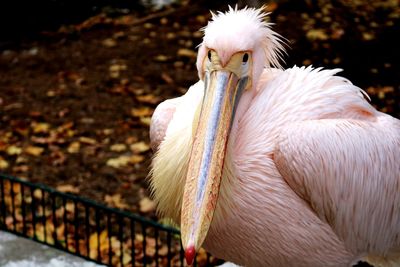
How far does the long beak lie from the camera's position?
8.21ft

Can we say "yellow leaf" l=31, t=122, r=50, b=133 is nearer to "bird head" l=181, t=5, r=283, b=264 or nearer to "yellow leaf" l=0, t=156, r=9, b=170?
"yellow leaf" l=0, t=156, r=9, b=170

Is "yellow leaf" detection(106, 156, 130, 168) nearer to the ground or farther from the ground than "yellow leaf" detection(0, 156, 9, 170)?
farther from the ground

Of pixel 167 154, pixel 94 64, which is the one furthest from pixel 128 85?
pixel 167 154

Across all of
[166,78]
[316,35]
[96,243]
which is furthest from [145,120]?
[316,35]

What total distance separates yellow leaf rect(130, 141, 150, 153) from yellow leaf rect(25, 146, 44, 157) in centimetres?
91

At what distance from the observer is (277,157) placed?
2904 mm

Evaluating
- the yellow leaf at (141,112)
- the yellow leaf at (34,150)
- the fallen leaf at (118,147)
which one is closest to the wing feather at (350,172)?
the fallen leaf at (118,147)

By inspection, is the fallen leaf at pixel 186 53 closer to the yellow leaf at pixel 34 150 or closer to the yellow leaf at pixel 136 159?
the yellow leaf at pixel 136 159

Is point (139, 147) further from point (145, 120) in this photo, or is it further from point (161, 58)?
point (161, 58)

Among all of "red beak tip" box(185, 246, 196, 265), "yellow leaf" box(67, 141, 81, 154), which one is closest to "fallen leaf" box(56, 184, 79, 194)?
"yellow leaf" box(67, 141, 81, 154)

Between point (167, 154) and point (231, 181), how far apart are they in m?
0.32

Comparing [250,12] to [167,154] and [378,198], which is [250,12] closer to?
[167,154]

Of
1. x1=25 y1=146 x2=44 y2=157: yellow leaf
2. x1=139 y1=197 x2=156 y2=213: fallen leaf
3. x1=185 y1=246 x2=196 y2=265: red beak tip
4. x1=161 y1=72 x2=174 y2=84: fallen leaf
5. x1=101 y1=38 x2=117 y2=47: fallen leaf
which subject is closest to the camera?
x1=185 y1=246 x2=196 y2=265: red beak tip

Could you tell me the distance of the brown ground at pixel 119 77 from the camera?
6848 millimetres
